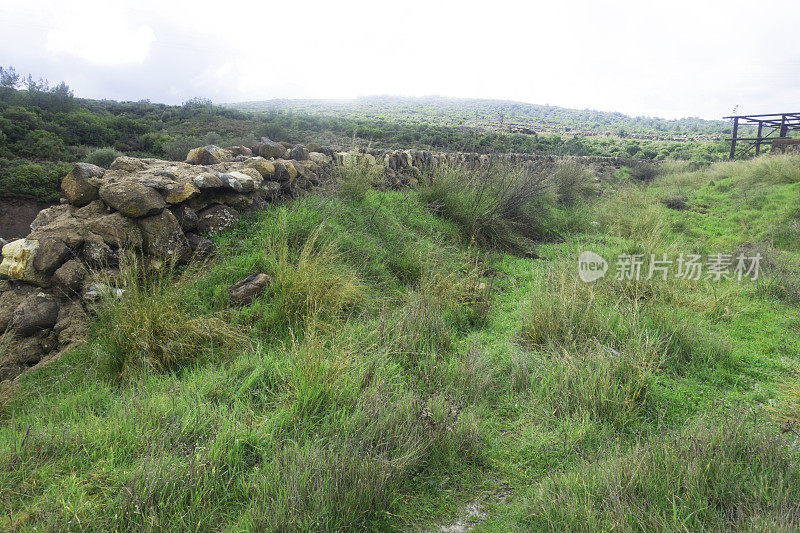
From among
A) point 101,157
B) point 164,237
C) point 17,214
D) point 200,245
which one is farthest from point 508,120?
point 164,237

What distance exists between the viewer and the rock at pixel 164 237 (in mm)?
4082

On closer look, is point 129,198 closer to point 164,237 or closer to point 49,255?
point 164,237

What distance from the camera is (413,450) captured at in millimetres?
2332

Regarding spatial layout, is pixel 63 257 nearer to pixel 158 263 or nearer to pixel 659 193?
pixel 158 263

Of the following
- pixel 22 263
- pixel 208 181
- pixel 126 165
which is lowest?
pixel 22 263

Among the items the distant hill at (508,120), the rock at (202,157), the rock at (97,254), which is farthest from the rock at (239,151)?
the distant hill at (508,120)

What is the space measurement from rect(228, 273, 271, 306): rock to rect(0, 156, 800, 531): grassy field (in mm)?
117

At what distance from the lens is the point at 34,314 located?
10.8 ft

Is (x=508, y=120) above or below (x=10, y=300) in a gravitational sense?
above

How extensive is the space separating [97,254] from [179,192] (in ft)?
3.56

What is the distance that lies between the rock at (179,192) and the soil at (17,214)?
9134mm

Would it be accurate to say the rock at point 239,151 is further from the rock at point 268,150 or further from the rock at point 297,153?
the rock at point 297,153

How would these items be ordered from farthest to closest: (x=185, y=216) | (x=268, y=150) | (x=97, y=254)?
(x=268, y=150), (x=185, y=216), (x=97, y=254)

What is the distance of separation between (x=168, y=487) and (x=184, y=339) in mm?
1423
